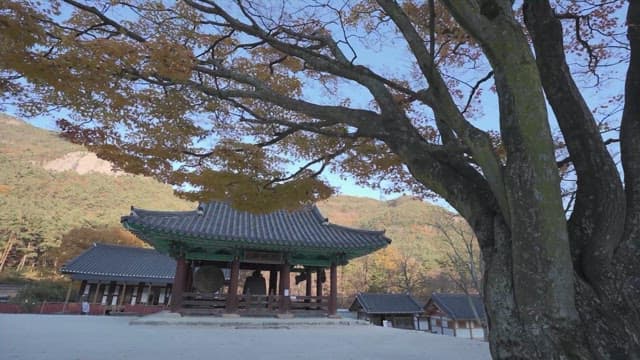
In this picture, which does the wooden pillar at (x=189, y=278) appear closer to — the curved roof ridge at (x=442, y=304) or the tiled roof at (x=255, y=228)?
the tiled roof at (x=255, y=228)

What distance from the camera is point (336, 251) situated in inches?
547

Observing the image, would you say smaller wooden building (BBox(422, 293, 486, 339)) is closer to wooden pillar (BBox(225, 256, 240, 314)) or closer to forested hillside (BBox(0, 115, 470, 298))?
forested hillside (BBox(0, 115, 470, 298))

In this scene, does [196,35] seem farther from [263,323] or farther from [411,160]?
[263,323]

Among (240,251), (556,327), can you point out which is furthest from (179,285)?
(556,327)

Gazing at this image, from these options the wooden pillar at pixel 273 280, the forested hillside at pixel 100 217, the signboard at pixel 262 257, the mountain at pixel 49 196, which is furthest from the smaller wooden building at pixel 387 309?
the mountain at pixel 49 196

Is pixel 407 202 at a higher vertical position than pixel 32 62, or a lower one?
higher

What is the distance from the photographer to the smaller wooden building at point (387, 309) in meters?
27.7

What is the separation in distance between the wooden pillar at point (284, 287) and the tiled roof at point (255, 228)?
121cm

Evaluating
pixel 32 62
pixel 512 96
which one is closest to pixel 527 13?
pixel 512 96

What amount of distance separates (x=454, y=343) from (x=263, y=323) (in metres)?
5.61

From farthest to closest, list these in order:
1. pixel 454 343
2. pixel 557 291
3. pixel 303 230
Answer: pixel 303 230 → pixel 454 343 → pixel 557 291

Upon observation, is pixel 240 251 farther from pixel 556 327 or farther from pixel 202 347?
pixel 556 327

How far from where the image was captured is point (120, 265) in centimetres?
2327

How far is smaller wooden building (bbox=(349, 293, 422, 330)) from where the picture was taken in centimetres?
2773
